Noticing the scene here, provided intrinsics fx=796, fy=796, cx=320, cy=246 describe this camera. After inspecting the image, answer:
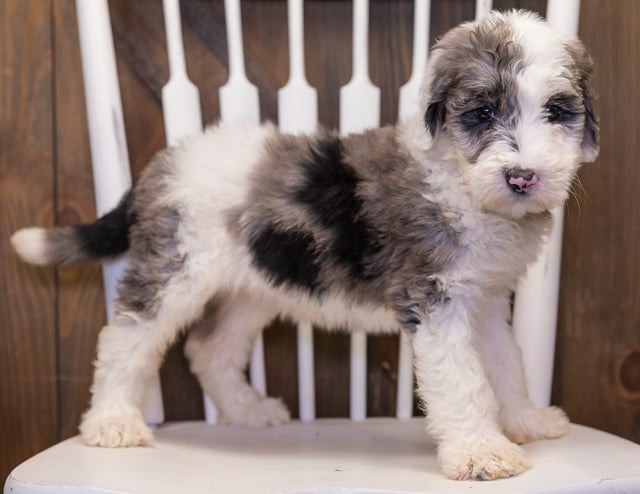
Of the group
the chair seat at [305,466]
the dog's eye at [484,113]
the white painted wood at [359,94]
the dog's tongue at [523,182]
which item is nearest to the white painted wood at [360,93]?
the white painted wood at [359,94]

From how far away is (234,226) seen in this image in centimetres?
137

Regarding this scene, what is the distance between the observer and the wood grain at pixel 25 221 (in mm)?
1694

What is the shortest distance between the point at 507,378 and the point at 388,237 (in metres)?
0.35

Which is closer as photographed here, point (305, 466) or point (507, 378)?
point (305, 466)

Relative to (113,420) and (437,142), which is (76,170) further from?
(437,142)

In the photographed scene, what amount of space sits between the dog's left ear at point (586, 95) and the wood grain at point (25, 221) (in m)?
1.10

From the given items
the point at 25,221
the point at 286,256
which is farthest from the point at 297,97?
the point at 25,221

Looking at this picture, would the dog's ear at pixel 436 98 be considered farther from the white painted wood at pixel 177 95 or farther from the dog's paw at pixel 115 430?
the dog's paw at pixel 115 430

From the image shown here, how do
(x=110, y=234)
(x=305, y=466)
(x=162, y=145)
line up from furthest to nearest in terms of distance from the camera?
(x=162, y=145), (x=110, y=234), (x=305, y=466)

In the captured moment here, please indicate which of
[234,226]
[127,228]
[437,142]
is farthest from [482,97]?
[127,228]

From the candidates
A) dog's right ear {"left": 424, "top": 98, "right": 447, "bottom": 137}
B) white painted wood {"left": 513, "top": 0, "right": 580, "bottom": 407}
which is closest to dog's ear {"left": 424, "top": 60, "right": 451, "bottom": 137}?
dog's right ear {"left": 424, "top": 98, "right": 447, "bottom": 137}

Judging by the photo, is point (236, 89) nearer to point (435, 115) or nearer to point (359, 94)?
point (359, 94)

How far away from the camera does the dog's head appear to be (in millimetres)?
1079

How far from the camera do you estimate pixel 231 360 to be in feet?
5.18
